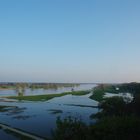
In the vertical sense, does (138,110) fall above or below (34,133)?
above

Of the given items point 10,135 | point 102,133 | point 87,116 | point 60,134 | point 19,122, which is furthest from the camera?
point 87,116

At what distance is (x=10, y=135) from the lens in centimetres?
3162

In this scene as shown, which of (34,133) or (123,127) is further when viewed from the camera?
(34,133)

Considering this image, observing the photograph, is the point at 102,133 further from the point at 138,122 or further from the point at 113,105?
the point at 113,105

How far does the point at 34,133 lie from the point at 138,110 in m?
12.9

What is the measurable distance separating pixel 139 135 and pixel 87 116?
24.1m

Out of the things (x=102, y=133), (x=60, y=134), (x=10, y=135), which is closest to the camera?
(x=102, y=133)

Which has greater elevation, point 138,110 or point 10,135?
point 138,110

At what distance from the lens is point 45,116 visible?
4612 cm

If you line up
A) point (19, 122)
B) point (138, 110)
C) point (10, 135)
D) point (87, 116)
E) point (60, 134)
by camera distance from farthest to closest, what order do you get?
point (87, 116)
point (19, 122)
point (138, 110)
point (10, 135)
point (60, 134)

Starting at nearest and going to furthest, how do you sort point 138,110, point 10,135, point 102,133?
point 102,133, point 10,135, point 138,110

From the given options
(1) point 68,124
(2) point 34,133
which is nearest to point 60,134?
(1) point 68,124

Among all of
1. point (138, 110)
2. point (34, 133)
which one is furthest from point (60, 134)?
point (138, 110)

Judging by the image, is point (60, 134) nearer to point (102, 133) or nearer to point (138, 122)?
point (102, 133)
